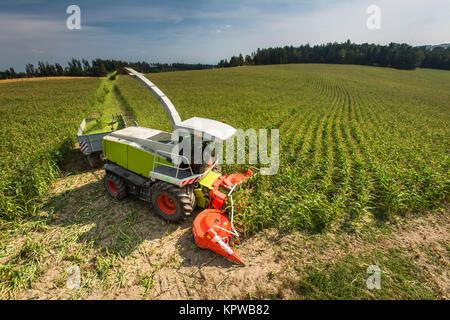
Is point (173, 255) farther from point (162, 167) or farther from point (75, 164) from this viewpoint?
point (75, 164)

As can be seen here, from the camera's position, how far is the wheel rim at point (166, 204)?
16.8 ft

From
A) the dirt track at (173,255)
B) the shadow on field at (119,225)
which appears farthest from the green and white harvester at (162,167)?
the dirt track at (173,255)

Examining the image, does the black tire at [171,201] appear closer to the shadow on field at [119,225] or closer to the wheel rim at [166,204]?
the wheel rim at [166,204]

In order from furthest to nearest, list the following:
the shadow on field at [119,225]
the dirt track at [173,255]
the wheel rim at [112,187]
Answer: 1. the wheel rim at [112,187]
2. the shadow on field at [119,225]
3. the dirt track at [173,255]

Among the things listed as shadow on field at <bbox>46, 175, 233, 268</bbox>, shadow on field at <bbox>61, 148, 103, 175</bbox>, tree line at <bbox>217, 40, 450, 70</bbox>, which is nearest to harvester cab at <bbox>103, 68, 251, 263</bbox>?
shadow on field at <bbox>46, 175, 233, 268</bbox>

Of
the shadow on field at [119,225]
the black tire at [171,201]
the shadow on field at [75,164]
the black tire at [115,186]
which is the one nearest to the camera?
the shadow on field at [119,225]

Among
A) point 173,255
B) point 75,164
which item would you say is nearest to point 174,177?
point 173,255

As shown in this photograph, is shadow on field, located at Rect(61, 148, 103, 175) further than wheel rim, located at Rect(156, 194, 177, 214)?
Yes

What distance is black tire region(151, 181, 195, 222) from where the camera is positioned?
4.69m

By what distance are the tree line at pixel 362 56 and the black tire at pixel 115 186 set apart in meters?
91.8

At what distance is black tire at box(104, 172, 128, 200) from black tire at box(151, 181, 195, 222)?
1.24m

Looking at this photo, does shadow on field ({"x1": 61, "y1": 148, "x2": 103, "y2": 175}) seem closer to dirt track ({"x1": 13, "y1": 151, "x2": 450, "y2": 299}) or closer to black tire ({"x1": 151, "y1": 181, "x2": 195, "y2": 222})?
dirt track ({"x1": 13, "y1": 151, "x2": 450, "y2": 299})
